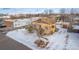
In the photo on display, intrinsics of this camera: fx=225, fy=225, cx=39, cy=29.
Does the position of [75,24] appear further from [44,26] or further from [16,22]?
[16,22]

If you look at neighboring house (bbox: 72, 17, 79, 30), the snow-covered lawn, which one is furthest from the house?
neighboring house (bbox: 72, 17, 79, 30)

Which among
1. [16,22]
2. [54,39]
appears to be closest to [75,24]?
[54,39]

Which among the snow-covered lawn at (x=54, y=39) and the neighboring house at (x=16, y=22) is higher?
the neighboring house at (x=16, y=22)

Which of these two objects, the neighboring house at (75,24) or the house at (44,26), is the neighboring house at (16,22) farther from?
the neighboring house at (75,24)

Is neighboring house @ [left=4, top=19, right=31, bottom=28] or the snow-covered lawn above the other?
neighboring house @ [left=4, top=19, right=31, bottom=28]

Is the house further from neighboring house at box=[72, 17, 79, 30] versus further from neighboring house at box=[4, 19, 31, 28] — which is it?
neighboring house at box=[72, 17, 79, 30]

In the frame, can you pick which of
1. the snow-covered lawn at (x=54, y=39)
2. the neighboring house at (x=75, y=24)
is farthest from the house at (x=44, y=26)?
the neighboring house at (x=75, y=24)
